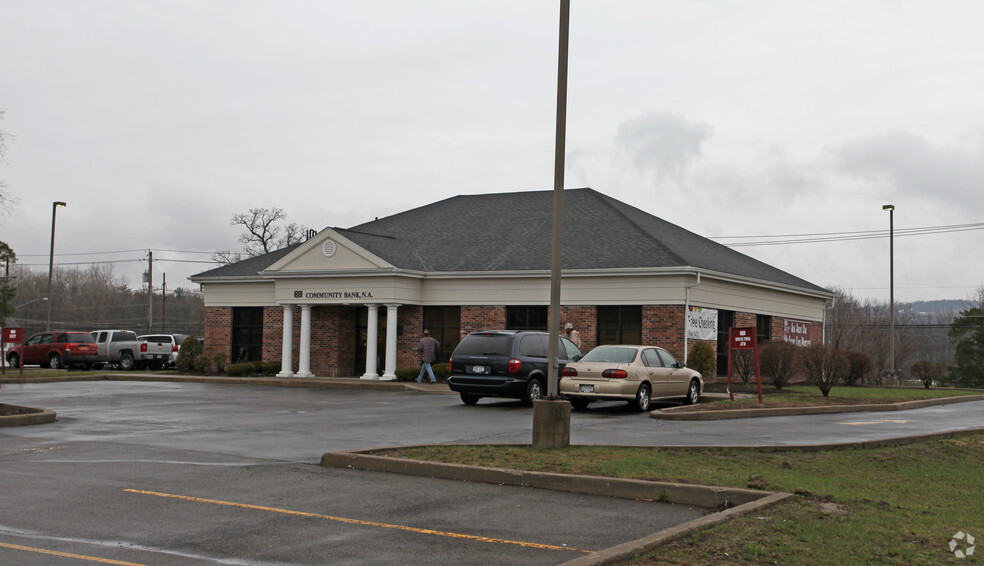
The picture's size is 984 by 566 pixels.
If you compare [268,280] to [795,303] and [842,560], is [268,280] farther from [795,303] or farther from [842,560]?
[842,560]

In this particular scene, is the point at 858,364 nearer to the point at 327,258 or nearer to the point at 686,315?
the point at 686,315

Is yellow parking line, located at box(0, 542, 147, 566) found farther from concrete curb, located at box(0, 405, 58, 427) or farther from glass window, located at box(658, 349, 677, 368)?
glass window, located at box(658, 349, 677, 368)

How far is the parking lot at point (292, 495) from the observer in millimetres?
7113

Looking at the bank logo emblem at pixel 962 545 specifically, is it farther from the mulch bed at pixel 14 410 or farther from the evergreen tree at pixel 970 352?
the evergreen tree at pixel 970 352

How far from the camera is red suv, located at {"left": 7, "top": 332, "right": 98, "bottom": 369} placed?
40.8m

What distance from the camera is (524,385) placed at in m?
20.9

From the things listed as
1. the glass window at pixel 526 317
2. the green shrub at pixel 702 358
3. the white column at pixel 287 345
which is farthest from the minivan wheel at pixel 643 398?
the white column at pixel 287 345

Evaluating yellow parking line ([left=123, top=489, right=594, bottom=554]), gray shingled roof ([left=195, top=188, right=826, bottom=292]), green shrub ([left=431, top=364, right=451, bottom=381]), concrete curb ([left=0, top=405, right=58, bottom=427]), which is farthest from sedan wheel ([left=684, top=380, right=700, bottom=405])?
yellow parking line ([left=123, top=489, right=594, bottom=554])

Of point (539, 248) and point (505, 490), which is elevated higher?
point (539, 248)

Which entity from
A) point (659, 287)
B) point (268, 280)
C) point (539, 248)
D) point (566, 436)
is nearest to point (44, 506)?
point (566, 436)

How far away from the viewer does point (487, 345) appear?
21.4m

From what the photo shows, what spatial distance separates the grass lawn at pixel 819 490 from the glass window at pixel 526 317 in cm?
→ 1785

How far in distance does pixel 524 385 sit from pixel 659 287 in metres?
10.7

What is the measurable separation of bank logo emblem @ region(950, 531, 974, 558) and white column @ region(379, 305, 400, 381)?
26.2 metres
